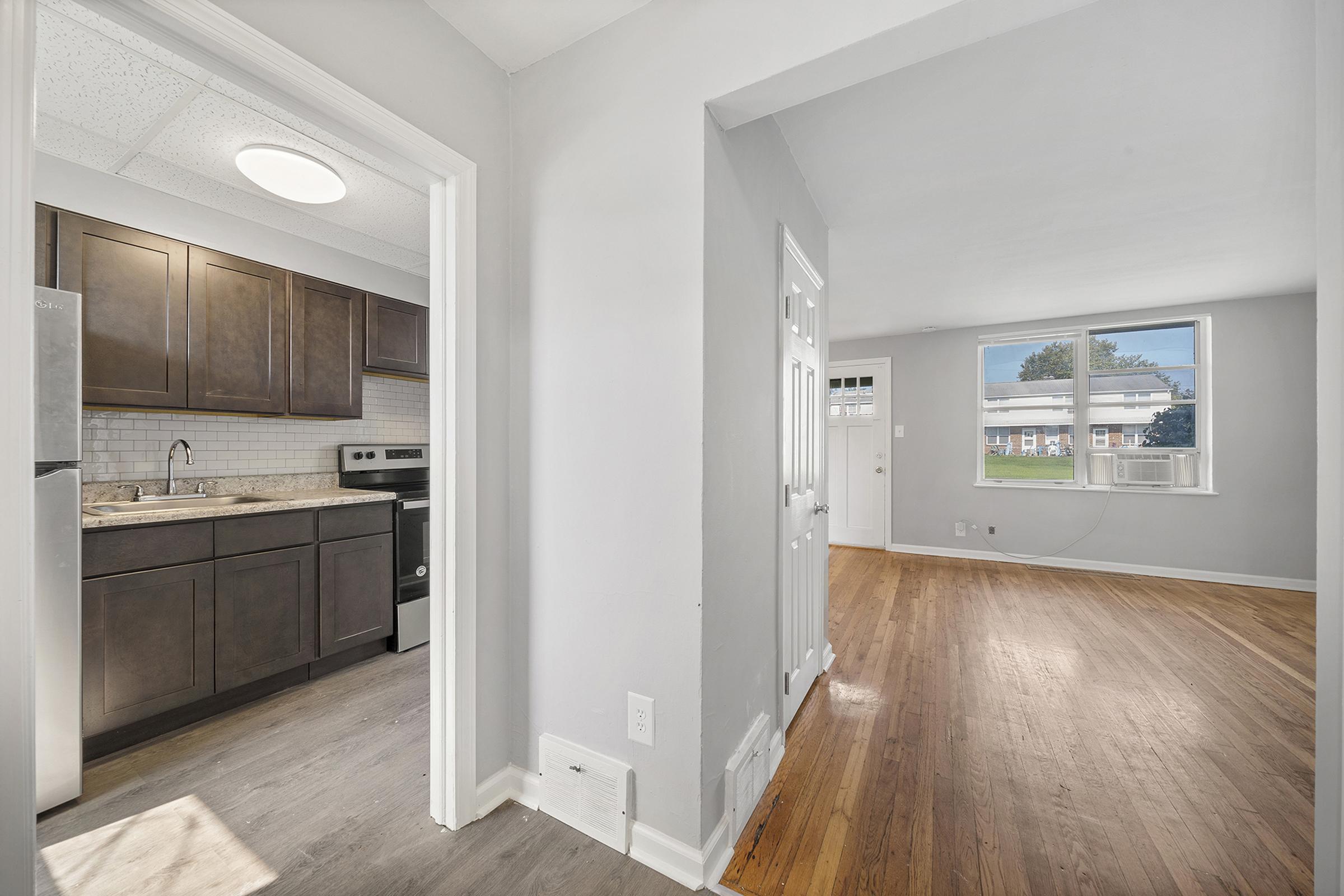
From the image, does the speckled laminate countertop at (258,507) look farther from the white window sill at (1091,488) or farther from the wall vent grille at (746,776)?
the white window sill at (1091,488)

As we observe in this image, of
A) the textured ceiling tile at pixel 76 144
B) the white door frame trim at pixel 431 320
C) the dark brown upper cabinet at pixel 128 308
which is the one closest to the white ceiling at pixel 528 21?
the white door frame trim at pixel 431 320

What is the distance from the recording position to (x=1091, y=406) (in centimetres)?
497

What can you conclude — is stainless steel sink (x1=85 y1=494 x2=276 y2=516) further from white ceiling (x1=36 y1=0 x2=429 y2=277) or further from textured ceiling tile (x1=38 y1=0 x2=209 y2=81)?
textured ceiling tile (x1=38 y1=0 x2=209 y2=81)

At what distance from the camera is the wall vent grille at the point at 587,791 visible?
149 centimetres

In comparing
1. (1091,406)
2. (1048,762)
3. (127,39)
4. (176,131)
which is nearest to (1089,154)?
(1048,762)

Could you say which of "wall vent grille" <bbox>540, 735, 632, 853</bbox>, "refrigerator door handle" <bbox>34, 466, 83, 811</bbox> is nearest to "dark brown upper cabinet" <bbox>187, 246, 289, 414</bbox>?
"refrigerator door handle" <bbox>34, 466, 83, 811</bbox>

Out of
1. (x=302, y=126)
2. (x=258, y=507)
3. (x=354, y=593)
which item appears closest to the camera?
(x=302, y=126)

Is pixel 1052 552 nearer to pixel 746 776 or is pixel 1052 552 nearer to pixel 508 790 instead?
pixel 746 776

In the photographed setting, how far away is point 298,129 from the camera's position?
199 cm

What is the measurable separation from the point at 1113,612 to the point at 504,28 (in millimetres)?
5008

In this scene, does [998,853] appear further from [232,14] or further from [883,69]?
[232,14]

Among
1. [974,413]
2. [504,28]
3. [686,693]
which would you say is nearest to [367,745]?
[686,693]

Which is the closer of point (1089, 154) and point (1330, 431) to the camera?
point (1330, 431)

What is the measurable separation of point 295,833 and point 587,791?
2.93ft
